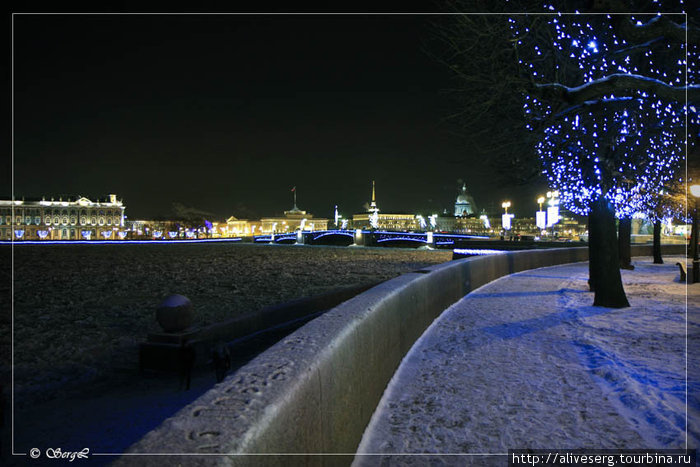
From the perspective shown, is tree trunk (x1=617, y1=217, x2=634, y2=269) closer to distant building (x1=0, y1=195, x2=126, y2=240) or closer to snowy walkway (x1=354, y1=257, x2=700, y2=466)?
snowy walkway (x1=354, y1=257, x2=700, y2=466)

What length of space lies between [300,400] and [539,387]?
4173mm

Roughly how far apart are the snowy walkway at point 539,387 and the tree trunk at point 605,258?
2.10 feet

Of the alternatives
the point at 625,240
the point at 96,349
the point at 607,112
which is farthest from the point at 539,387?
the point at 625,240

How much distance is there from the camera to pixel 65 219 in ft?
479

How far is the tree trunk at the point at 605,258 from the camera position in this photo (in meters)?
10.8

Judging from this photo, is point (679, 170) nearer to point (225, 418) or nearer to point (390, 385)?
point (390, 385)

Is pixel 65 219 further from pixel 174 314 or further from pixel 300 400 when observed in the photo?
pixel 300 400

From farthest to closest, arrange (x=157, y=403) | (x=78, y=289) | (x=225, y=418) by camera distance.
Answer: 1. (x=78, y=289)
2. (x=157, y=403)
3. (x=225, y=418)

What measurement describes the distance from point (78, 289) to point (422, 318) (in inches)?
600

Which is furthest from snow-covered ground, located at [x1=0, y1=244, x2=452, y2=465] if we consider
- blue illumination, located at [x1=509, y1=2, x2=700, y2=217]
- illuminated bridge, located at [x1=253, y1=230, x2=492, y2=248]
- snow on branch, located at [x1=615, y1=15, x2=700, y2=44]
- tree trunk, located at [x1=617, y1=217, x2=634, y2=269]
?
illuminated bridge, located at [x1=253, y1=230, x2=492, y2=248]

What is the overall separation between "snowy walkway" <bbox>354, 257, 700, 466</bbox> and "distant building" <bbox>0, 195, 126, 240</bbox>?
152 meters

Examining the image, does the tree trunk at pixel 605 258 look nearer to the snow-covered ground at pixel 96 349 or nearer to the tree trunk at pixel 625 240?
the snow-covered ground at pixel 96 349

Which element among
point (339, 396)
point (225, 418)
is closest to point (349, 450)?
point (339, 396)

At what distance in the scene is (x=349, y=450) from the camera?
3.52 meters
